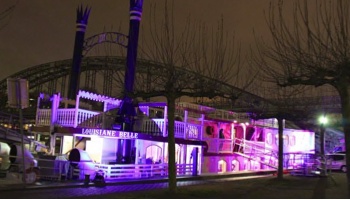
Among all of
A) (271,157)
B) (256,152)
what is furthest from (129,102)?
(271,157)

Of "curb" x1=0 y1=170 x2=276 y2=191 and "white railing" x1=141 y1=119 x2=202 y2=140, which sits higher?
"white railing" x1=141 y1=119 x2=202 y2=140

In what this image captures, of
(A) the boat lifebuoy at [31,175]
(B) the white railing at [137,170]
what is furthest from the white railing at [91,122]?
(A) the boat lifebuoy at [31,175]

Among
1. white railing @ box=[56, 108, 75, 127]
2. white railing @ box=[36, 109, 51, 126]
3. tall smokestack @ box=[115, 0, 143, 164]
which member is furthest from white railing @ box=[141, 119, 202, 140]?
white railing @ box=[36, 109, 51, 126]

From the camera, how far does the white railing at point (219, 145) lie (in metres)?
29.7

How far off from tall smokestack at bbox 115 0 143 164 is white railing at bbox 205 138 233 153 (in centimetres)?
649

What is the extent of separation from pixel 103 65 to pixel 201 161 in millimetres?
31436

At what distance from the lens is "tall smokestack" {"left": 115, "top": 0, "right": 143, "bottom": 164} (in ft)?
80.9

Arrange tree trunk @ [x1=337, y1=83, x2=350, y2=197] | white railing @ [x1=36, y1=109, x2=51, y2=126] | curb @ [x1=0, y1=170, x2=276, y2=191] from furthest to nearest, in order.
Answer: white railing @ [x1=36, y1=109, x2=51, y2=126], curb @ [x1=0, y1=170, x2=276, y2=191], tree trunk @ [x1=337, y1=83, x2=350, y2=197]

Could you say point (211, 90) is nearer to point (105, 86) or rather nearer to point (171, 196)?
point (171, 196)

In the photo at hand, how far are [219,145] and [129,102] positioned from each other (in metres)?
8.30

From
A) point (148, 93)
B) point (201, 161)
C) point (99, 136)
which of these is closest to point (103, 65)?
point (201, 161)

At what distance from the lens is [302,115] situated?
28297 millimetres

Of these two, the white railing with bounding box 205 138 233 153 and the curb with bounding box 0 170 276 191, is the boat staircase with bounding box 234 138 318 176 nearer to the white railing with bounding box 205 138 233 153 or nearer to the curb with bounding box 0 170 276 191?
the white railing with bounding box 205 138 233 153

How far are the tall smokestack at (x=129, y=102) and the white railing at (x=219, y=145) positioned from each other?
6.49 meters
